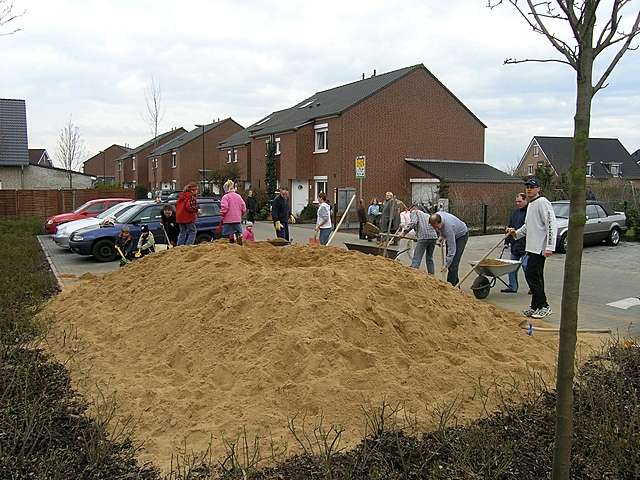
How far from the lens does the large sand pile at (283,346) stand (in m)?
4.65

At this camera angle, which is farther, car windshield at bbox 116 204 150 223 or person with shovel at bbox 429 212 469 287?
car windshield at bbox 116 204 150 223

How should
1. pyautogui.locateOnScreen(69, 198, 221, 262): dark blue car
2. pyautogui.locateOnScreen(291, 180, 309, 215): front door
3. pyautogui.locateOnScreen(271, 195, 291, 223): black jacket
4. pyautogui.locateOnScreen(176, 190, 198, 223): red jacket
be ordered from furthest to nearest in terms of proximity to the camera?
1. pyautogui.locateOnScreen(291, 180, 309, 215): front door
2. pyautogui.locateOnScreen(69, 198, 221, 262): dark blue car
3. pyautogui.locateOnScreen(271, 195, 291, 223): black jacket
4. pyautogui.locateOnScreen(176, 190, 198, 223): red jacket

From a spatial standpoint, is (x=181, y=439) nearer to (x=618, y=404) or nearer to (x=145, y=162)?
(x=618, y=404)

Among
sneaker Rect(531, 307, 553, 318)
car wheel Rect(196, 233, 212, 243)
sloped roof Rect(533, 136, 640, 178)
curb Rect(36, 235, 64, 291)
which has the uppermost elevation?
sloped roof Rect(533, 136, 640, 178)

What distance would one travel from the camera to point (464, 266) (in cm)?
1479

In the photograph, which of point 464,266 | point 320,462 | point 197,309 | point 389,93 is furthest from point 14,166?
point 320,462

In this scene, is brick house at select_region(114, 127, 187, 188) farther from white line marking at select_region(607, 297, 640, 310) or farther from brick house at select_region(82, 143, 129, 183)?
white line marking at select_region(607, 297, 640, 310)

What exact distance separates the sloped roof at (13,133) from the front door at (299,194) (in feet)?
55.0

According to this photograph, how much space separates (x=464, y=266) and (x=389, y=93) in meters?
22.5

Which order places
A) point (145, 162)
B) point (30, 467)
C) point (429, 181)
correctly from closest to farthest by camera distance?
point (30, 467) < point (429, 181) < point (145, 162)

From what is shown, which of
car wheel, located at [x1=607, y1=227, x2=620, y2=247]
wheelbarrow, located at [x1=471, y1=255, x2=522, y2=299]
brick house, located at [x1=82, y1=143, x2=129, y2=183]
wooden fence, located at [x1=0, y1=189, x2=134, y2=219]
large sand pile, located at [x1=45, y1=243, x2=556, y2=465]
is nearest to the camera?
large sand pile, located at [x1=45, y1=243, x2=556, y2=465]

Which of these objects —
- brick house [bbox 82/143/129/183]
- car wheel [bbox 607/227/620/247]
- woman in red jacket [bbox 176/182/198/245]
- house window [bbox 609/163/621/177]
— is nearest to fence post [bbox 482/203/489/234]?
car wheel [bbox 607/227/620/247]

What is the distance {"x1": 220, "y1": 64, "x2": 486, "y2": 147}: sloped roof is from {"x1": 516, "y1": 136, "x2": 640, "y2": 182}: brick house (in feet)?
87.7

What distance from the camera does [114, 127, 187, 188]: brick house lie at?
75.8m
